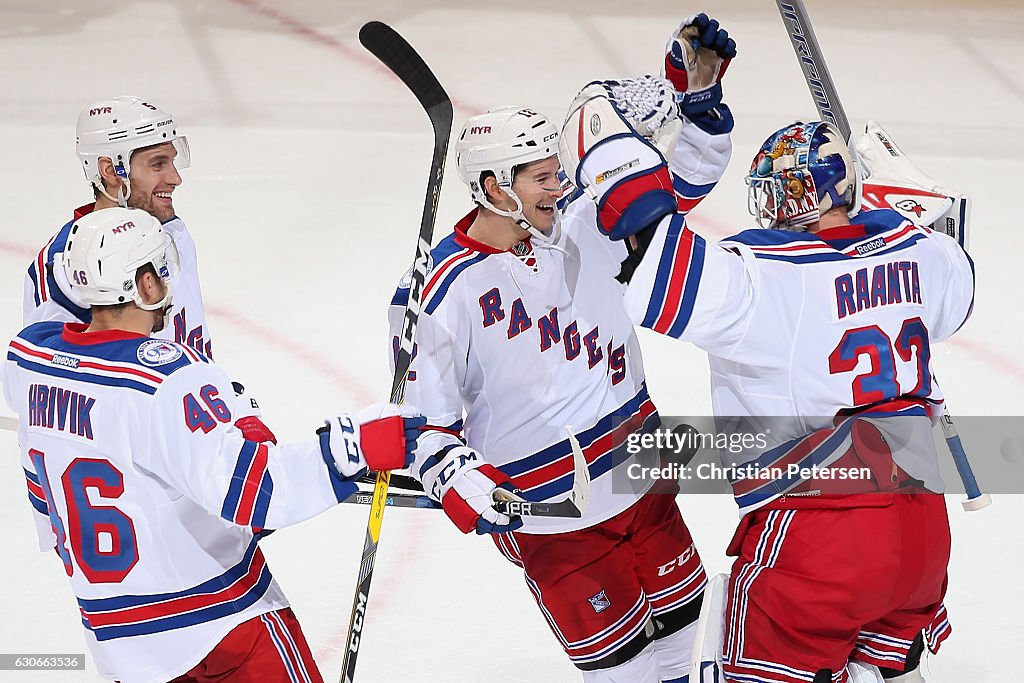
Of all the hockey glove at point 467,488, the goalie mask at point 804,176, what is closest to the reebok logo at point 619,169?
the goalie mask at point 804,176

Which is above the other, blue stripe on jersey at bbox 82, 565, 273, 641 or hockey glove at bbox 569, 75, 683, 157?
hockey glove at bbox 569, 75, 683, 157

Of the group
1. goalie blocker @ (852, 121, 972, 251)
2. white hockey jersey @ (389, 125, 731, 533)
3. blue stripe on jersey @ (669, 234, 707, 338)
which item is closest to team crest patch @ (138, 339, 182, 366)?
white hockey jersey @ (389, 125, 731, 533)

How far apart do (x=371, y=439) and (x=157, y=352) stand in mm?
354

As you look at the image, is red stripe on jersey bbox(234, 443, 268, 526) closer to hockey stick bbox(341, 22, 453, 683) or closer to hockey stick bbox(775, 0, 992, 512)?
hockey stick bbox(341, 22, 453, 683)

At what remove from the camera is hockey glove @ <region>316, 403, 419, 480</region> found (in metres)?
2.03

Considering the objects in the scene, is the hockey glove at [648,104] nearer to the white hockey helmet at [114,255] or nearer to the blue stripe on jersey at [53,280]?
the white hockey helmet at [114,255]

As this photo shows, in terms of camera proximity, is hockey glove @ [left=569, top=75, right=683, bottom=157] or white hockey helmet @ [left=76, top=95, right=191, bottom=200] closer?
hockey glove @ [left=569, top=75, right=683, bottom=157]

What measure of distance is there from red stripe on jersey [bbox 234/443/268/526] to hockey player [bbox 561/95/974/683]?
0.60m

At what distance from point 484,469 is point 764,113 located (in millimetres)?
4612

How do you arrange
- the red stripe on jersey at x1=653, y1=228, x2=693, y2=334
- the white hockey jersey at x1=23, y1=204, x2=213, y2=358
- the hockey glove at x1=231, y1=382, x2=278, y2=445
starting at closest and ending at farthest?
the red stripe on jersey at x1=653, y1=228, x2=693, y2=334 → the hockey glove at x1=231, y1=382, x2=278, y2=445 → the white hockey jersey at x1=23, y1=204, x2=213, y2=358

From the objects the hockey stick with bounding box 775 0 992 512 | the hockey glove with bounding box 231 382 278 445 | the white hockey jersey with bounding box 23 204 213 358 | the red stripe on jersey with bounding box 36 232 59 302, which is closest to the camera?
the hockey glove with bounding box 231 382 278 445

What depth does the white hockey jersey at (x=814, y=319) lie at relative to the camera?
191 centimetres

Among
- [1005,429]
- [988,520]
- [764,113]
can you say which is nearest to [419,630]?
[988,520]

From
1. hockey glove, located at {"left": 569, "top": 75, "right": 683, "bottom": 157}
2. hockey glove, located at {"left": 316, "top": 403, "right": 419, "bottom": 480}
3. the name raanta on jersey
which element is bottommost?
hockey glove, located at {"left": 316, "top": 403, "right": 419, "bottom": 480}
